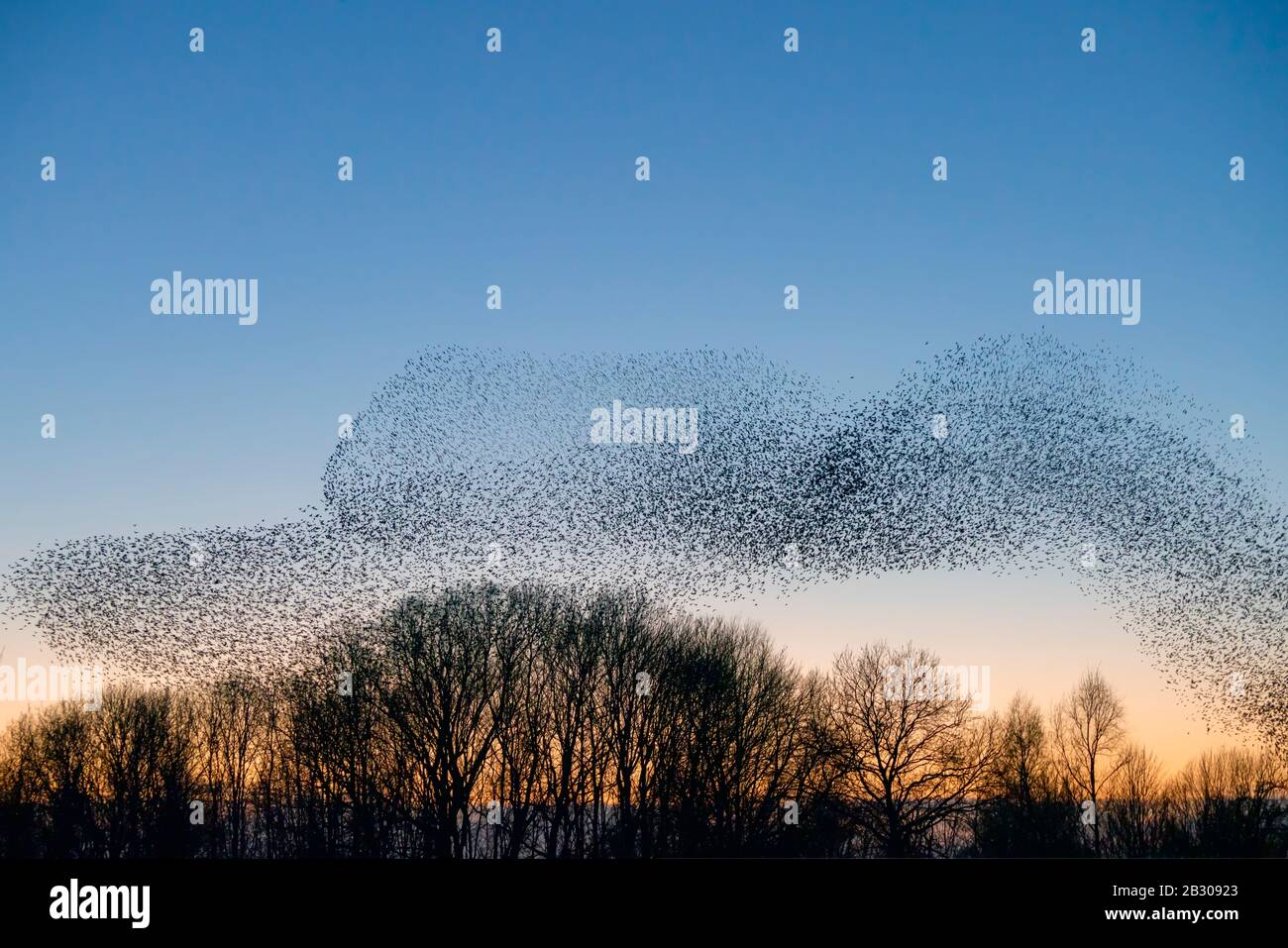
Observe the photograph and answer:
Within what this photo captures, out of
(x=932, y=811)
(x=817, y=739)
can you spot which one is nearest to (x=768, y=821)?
(x=817, y=739)

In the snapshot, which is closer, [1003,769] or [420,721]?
[420,721]

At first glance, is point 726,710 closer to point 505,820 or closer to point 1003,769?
point 505,820

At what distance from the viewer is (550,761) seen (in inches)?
1887

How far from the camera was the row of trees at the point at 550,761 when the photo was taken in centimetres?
4625

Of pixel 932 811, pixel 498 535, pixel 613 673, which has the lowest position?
pixel 932 811

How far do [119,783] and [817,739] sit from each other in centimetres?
3098

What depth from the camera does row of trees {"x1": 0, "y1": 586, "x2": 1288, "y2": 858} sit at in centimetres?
4625
